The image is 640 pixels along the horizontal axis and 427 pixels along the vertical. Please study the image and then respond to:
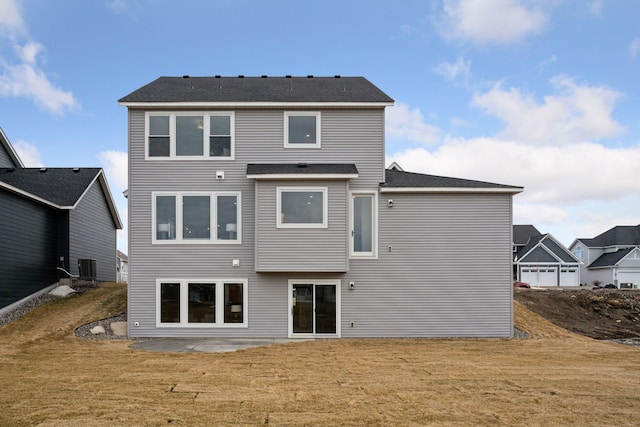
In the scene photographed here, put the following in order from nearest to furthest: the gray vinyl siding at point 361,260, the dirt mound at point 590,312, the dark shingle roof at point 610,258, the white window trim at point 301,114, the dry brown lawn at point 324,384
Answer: the dry brown lawn at point 324,384 → the gray vinyl siding at point 361,260 → the white window trim at point 301,114 → the dirt mound at point 590,312 → the dark shingle roof at point 610,258

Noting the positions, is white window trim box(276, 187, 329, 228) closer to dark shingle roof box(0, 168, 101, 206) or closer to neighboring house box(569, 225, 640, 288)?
dark shingle roof box(0, 168, 101, 206)

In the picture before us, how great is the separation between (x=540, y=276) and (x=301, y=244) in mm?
36865

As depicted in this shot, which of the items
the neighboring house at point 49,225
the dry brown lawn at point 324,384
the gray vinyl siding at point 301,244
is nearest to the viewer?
the dry brown lawn at point 324,384

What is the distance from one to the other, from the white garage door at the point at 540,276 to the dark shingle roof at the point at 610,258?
614 centimetres

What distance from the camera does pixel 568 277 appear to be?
149 ft

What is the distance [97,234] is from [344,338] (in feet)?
48.3

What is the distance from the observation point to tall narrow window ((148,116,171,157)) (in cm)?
1576

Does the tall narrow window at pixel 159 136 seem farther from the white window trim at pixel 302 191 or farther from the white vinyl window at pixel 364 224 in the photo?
the white vinyl window at pixel 364 224

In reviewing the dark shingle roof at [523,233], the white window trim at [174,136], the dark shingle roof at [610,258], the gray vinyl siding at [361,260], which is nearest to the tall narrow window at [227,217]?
the gray vinyl siding at [361,260]

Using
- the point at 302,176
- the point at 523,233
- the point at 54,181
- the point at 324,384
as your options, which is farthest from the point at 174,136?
the point at 523,233

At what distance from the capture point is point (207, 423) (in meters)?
6.43

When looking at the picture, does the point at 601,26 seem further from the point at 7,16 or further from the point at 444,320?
the point at 7,16

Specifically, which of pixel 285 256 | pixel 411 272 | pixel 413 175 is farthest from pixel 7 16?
pixel 411 272

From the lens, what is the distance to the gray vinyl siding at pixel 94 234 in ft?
70.4
